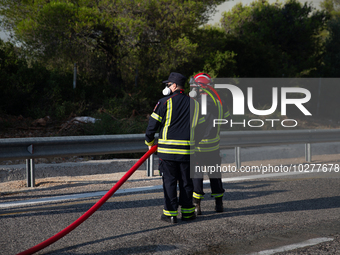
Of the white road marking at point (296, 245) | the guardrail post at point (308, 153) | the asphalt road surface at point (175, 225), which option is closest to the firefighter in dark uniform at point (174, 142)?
the asphalt road surface at point (175, 225)

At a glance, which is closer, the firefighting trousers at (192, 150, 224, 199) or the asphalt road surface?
the asphalt road surface

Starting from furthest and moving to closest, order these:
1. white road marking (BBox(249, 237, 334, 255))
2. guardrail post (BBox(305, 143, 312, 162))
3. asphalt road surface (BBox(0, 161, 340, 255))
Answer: guardrail post (BBox(305, 143, 312, 162)) → asphalt road surface (BBox(0, 161, 340, 255)) → white road marking (BBox(249, 237, 334, 255))

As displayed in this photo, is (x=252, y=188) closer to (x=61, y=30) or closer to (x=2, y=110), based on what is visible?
(x=2, y=110)

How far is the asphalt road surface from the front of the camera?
3532mm

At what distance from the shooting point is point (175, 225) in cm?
428

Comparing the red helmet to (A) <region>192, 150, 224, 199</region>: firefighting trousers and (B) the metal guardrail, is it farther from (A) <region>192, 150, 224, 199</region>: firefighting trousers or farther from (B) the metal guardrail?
(B) the metal guardrail

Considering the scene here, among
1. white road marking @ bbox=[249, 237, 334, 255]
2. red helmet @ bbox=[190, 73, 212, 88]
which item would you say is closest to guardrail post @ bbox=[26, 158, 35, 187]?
red helmet @ bbox=[190, 73, 212, 88]

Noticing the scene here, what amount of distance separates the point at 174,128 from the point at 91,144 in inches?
92.2

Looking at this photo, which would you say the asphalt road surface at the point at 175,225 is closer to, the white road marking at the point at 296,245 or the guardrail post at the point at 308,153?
the white road marking at the point at 296,245

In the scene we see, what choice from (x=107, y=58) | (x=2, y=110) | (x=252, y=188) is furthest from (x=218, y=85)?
(x=252, y=188)

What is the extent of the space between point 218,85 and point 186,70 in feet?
6.41

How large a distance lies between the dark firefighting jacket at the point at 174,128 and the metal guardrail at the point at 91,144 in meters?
2.08

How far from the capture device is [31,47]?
57.5 feet

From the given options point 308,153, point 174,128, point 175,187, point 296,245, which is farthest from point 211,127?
point 308,153
